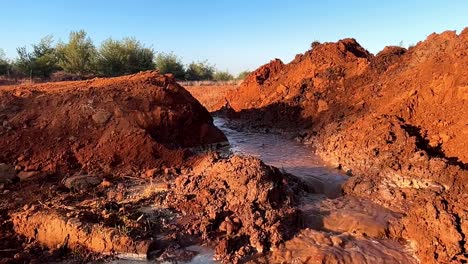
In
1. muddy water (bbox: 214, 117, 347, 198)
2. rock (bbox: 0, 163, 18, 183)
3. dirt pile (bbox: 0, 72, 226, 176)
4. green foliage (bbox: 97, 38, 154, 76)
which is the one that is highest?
green foliage (bbox: 97, 38, 154, 76)

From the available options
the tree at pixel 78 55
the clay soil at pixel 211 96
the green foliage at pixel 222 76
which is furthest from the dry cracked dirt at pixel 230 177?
the green foliage at pixel 222 76

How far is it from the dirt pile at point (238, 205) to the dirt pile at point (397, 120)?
1577 millimetres

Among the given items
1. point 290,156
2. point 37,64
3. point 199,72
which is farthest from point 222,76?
point 290,156

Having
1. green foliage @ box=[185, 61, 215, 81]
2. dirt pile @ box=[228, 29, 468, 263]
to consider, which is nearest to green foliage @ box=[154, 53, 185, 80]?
green foliage @ box=[185, 61, 215, 81]

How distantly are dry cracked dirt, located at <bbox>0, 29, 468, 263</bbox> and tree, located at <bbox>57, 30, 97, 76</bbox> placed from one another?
13.8m

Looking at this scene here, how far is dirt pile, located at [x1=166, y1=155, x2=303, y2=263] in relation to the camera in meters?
5.15

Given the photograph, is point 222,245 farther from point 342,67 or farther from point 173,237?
point 342,67

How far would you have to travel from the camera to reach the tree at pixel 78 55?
2283cm

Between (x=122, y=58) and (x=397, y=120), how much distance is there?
62.0ft

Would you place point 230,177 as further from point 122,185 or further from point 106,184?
point 106,184

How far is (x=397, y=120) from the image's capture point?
29.5 feet

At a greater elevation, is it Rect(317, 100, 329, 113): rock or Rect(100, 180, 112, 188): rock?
Rect(317, 100, 329, 113): rock

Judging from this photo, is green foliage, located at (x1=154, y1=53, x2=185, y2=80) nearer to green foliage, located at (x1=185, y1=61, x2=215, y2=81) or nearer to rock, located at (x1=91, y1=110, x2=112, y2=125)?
green foliage, located at (x1=185, y1=61, x2=215, y2=81)

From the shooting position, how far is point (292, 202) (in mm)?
5969
